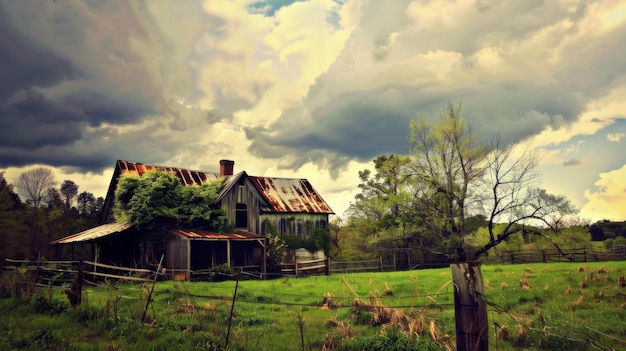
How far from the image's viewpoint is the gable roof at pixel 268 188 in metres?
34.7

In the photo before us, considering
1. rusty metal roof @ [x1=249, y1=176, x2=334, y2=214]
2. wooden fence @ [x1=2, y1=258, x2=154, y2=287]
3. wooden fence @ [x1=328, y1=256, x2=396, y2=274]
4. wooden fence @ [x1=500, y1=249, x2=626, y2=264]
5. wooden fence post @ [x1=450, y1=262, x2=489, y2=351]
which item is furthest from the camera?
wooden fence @ [x1=500, y1=249, x2=626, y2=264]

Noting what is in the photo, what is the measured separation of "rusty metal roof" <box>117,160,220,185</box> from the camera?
34000 millimetres

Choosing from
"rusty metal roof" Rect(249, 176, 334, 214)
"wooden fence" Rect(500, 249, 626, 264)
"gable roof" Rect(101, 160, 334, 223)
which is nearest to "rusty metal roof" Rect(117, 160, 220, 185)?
"gable roof" Rect(101, 160, 334, 223)

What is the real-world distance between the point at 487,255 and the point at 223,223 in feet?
89.5

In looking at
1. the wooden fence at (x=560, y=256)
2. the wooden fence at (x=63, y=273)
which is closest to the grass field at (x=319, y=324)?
the wooden fence at (x=63, y=273)

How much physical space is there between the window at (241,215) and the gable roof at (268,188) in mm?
1760

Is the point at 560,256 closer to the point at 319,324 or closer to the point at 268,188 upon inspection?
the point at 268,188

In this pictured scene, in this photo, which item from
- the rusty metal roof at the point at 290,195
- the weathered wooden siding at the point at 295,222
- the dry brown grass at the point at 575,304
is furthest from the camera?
the rusty metal roof at the point at 290,195

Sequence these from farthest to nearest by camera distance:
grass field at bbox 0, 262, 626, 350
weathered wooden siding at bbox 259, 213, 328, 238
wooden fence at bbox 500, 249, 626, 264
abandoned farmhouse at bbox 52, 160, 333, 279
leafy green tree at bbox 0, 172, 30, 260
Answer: leafy green tree at bbox 0, 172, 30, 260, wooden fence at bbox 500, 249, 626, 264, weathered wooden siding at bbox 259, 213, 328, 238, abandoned farmhouse at bbox 52, 160, 333, 279, grass field at bbox 0, 262, 626, 350

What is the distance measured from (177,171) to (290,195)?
1074 cm

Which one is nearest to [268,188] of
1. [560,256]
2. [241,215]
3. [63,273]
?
[241,215]

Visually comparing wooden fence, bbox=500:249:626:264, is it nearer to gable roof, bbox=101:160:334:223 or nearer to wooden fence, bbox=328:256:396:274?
wooden fence, bbox=328:256:396:274

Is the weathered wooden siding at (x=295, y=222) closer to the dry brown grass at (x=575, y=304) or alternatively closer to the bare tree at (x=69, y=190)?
the dry brown grass at (x=575, y=304)

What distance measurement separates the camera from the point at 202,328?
9.33 metres
